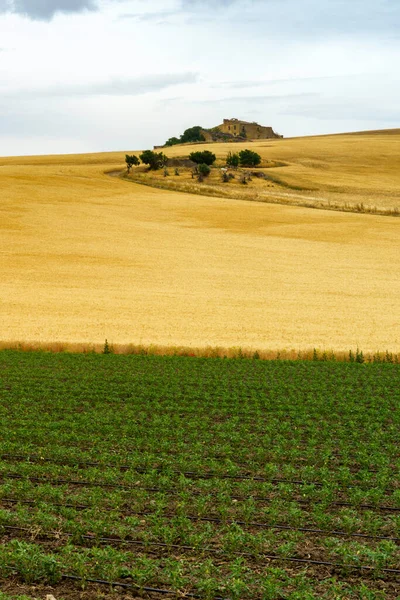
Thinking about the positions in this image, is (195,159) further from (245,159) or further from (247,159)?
(247,159)

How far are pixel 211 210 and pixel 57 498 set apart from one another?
53.9 m

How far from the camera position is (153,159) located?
88.0 m

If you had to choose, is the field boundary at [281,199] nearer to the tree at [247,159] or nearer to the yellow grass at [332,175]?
the yellow grass at [332,175]

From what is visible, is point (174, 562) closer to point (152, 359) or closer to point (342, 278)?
point (152, 359)

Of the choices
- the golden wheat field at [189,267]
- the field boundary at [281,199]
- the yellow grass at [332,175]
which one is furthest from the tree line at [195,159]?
the golden wheat field at [189,267]

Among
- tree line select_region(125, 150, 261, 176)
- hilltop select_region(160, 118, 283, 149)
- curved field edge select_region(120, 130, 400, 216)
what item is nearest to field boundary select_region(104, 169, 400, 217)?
curved field edge select_region(120, 130, 400, 216)

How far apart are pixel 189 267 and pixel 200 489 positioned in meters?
31.0

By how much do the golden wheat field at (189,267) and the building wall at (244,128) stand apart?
87718 millimetres

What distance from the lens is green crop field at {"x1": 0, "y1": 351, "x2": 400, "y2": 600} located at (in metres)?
8.57

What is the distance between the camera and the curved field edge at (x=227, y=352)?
80.8ft

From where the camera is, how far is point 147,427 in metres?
15.1

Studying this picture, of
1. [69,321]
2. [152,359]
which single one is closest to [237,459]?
[152,359]

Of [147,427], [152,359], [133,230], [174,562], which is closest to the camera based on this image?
[174,562]

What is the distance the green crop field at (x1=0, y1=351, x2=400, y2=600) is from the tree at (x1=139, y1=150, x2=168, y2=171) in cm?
6994
